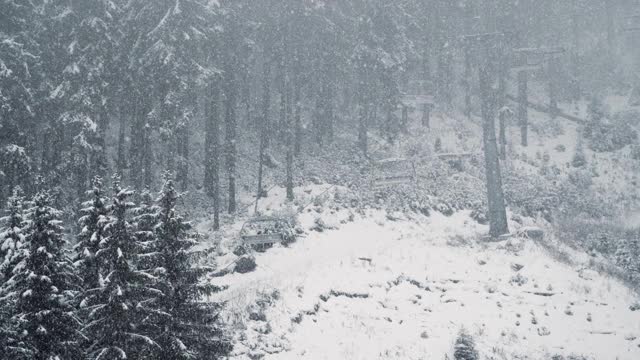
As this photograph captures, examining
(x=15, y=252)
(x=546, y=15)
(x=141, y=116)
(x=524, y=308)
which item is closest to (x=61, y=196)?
(x=141, y=116)

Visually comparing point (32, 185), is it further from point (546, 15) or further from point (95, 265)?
point (546, 15)

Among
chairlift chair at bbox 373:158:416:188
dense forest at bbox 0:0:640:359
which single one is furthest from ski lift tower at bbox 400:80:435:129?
chairlift chair at bbox 373:158:416:188

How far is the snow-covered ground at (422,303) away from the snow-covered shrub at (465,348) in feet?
1.26

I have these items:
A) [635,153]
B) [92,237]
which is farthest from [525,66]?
[92,237]

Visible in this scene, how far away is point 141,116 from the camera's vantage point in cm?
2870

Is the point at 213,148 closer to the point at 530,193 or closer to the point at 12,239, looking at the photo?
the point at 12,239

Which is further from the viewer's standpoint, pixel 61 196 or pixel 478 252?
pixel 61 196

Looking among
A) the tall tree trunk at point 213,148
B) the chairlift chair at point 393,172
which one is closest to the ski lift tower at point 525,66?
the chairlift chair at point 393,172

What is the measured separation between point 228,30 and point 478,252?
1800 cm

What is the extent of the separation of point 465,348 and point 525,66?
117 feet

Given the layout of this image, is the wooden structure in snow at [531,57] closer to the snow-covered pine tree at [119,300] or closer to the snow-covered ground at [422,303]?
the snow-covered ground at [422,303]

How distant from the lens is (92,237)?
10.3 meters

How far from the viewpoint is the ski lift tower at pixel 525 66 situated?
144 ft

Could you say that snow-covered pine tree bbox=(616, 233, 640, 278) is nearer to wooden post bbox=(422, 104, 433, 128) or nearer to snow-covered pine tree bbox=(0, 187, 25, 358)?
wooden post bbox=(422, 104, 433, 128)
